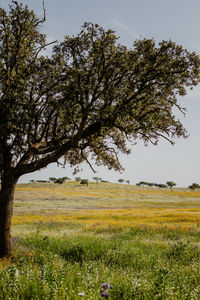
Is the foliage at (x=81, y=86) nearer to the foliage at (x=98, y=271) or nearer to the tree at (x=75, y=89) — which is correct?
the tree at (x=75, y=89)

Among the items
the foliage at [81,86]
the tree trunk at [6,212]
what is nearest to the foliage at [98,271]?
the tree trunk at [6,212]

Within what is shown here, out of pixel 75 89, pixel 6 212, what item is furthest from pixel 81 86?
pixel 6 212

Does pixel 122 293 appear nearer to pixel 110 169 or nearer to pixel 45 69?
pixel 110 169

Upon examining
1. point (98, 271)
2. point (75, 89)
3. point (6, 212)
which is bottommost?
point (98, 271)

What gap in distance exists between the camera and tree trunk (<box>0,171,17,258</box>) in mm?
9758

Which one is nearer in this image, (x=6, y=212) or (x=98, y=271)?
(x=98, y=271)

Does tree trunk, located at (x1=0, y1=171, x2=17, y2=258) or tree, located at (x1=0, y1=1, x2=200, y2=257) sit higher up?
tree, located at (x1=0, y1=1, x2=200, y2=257)

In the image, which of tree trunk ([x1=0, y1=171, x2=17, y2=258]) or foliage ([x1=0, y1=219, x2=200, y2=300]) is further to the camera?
tree trunk ([x1=0, y1=171, x2=17, y2=258])

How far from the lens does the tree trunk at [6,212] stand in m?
9.76

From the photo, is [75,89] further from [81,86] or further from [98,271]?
[98,271]

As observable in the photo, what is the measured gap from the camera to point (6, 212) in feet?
32.4

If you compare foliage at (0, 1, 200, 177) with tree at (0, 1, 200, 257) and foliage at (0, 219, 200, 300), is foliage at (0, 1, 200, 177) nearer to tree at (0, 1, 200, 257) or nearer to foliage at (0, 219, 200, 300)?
tree at (0, 1, 200, 257)

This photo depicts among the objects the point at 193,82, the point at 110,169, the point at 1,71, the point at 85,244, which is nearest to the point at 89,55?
the point at 1,71

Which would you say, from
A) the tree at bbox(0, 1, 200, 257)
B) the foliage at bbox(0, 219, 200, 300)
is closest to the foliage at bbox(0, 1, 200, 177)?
the tree at bbox(0, 1, 200, 257)
